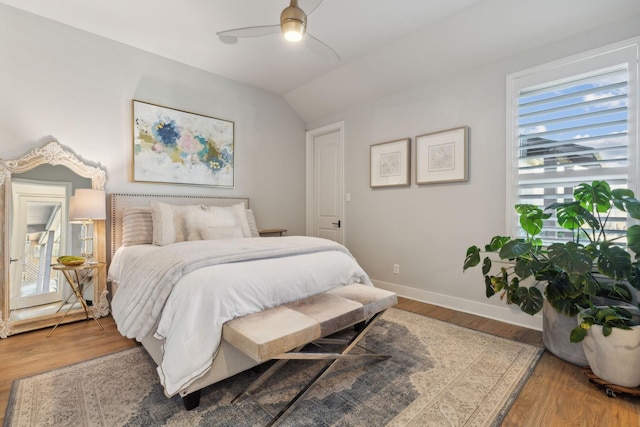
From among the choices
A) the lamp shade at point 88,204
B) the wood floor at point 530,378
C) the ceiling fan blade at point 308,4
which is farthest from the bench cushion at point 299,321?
the lamp shade at point 88,204

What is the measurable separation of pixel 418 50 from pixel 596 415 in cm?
312

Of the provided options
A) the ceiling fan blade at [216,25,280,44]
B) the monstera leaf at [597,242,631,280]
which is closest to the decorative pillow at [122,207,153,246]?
the ceiling fan blade at [216,25,280,44]

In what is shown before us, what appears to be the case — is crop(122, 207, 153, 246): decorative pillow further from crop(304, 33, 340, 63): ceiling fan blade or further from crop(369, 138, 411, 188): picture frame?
crop(369, 138, 411, 188): picture frame

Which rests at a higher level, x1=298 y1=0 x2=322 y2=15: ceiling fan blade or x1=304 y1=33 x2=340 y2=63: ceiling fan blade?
x1=298 y1=0 x2=322 y2=15: ceiling fan blade

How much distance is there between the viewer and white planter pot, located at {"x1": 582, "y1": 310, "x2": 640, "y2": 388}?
172 cm

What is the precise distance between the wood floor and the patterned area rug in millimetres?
87

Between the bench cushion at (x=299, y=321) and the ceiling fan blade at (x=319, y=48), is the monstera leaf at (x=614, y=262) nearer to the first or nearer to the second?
the bench cushion at (x=299, y=321)

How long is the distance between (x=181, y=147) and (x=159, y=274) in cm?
223

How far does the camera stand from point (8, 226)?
256 centimetres

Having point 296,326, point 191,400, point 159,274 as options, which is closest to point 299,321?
point 296,326

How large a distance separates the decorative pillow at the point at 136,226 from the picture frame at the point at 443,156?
2.89 m

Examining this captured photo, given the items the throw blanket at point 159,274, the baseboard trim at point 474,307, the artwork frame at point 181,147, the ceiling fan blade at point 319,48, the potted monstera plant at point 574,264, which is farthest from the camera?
the artwork frame at point 181,147

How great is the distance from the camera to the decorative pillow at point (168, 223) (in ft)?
9.61

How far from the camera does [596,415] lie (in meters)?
1.58
